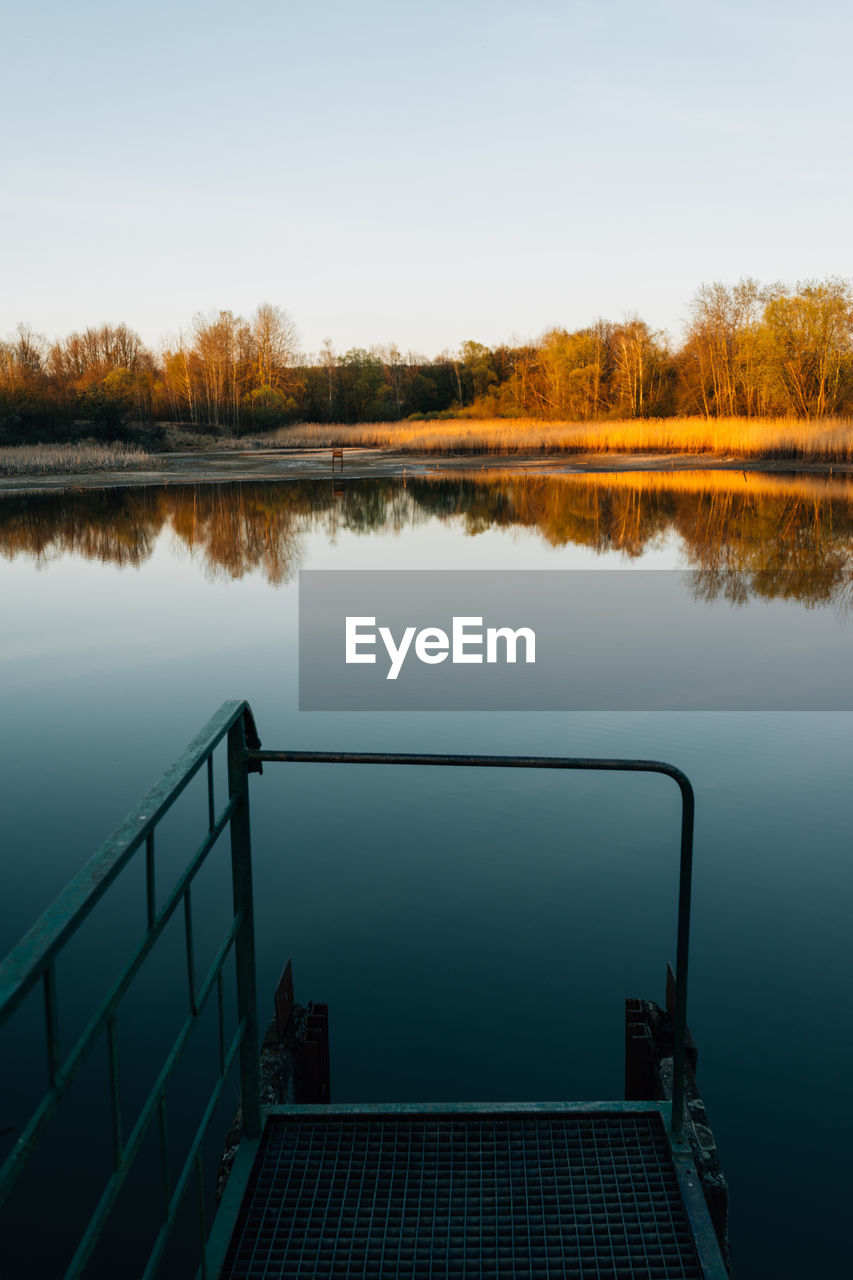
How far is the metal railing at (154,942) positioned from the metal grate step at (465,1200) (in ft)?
0.60

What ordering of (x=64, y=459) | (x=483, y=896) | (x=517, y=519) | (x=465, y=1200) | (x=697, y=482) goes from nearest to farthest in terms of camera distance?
(x=465, y=1200), (x=483, y=896), (x=517, y=519), (x=697, y=482), (x=64, y=459)

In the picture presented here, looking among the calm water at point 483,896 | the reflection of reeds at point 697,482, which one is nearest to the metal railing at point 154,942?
the calm water at point 483,896

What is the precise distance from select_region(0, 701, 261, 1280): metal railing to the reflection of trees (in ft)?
36.2

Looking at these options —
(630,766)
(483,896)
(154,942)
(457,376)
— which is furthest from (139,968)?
(457,376)

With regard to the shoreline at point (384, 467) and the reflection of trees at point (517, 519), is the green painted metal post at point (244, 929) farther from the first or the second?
the shoreline at point (384, 467)

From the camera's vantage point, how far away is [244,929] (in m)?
2.92

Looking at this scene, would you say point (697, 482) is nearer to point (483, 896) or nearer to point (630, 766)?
point (483, 896)

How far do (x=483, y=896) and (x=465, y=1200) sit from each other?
7.70 ft

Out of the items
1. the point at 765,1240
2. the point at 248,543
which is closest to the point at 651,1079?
the point at 765,1240

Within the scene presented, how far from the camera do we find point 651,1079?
3.55 meters

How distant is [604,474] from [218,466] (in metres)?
17.8

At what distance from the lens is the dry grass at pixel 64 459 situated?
36844 millimetres

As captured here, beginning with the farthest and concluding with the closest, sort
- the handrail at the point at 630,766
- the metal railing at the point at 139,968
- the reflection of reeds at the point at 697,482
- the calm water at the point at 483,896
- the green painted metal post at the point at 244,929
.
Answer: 1. the reflection of reeds at the point at 697,482
2. the calm water at the point at 483,896
3. the green painted metal post at the point at 244,929
4. the handrail at the point at 630,766
5. the metal railing at the point at 139,968

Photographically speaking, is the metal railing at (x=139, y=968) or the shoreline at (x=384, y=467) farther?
the shoreline at (x=384, y=467)
